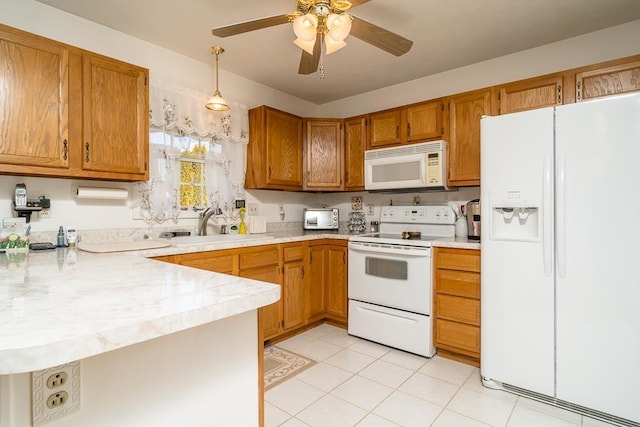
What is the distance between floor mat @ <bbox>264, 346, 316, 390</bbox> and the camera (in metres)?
2.24

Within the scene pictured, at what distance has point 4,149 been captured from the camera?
170cm

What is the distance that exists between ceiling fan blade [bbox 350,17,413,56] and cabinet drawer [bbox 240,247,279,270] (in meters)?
1.73

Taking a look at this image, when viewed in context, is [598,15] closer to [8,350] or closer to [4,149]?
[8,350]

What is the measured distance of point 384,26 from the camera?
2.38m

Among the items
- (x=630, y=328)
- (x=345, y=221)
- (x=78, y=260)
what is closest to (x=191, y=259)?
(x=78, y=260)

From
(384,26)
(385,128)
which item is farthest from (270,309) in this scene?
(384,26)

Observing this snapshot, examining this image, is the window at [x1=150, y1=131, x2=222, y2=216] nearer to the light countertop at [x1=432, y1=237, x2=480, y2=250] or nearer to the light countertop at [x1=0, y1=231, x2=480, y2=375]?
the light countertop at [x1=0, y1=231, x2=480, y2=375]

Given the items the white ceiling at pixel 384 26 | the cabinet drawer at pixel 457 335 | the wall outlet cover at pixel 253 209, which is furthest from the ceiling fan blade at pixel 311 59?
the cabinet drawer at pixel 457 335

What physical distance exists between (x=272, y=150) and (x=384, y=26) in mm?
1453

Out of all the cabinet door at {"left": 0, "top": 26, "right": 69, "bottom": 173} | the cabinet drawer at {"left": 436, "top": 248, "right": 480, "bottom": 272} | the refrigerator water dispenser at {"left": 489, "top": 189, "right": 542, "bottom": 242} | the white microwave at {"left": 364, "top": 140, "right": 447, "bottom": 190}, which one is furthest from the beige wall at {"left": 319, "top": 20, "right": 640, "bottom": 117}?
the cabinet door at {"left": 0, "top": 26, "right": 69, "bottom": 173}

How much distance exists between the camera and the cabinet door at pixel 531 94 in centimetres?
235

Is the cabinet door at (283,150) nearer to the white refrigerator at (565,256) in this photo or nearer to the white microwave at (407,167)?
the white microwave at (407,167)

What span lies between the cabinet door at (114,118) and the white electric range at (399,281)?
1.90 meters

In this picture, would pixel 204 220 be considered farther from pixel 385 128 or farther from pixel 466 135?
pixel 466 135
